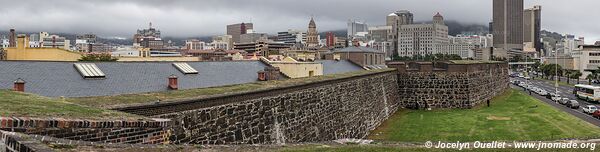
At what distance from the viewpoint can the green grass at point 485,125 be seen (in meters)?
26.8

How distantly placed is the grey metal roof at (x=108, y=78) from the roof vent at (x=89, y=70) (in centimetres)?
21

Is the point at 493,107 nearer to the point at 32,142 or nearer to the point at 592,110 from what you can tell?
the point at 592,110

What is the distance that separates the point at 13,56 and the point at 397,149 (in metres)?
32.4

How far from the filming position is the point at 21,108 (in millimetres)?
9344

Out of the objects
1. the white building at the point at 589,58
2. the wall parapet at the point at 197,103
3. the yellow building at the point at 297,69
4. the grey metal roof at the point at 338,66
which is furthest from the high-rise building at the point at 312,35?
the wall parapet at the point at 197,103

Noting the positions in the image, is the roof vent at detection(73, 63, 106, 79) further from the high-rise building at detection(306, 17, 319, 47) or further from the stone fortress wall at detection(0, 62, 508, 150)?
the high-rise building at detection(306, 17, 319, 47)

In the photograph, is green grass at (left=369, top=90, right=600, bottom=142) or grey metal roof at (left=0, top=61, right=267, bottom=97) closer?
grey metal roof at (left=0, top=61, right=267, bottom=97)

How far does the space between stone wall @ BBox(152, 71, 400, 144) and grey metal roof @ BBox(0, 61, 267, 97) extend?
281 inches

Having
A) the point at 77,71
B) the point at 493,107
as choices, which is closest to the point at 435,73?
the point at 493,107

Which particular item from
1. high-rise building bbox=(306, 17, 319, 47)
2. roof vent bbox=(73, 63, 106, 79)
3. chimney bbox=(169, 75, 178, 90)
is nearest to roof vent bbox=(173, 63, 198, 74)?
chimney bbox=(169, 75, 178, 90)

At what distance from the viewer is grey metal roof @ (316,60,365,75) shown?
45438 mm

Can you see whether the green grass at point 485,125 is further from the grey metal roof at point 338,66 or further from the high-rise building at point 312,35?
the high-rise building at point 312,35

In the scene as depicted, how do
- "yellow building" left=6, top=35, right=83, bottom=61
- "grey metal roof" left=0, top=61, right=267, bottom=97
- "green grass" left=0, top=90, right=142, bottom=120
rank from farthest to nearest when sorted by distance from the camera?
"yellow building" left=6, top=35, right=83, bottom=61 < "grey metal roof" left=0, top=61, right=267, bottom=97 < "green grass" left=0, top=90, right=142, bottom=120

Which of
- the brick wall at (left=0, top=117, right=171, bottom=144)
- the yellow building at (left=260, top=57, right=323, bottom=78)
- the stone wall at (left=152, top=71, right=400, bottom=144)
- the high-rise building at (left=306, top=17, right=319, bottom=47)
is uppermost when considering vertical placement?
the high-rise building at (left=306, top=17, right=319, bottom=47)
